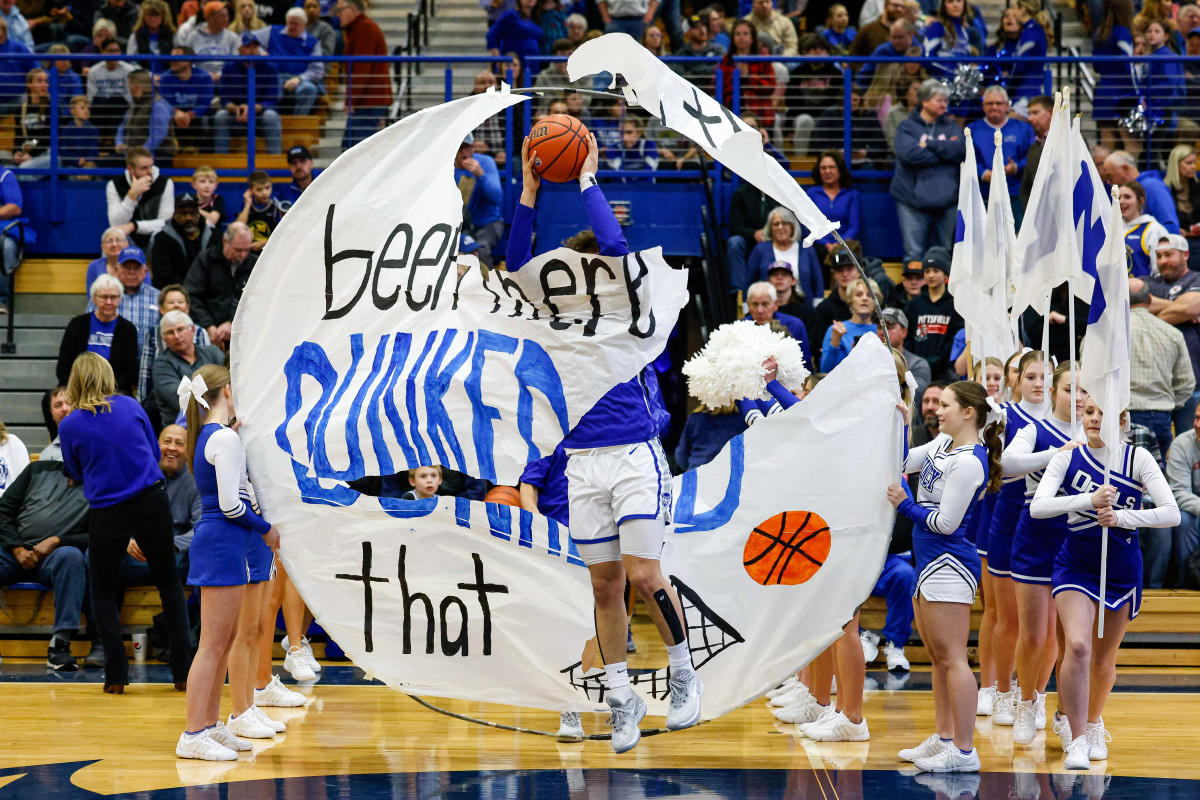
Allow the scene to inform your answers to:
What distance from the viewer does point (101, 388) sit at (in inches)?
341

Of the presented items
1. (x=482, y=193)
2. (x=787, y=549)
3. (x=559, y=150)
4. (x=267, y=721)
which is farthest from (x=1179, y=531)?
(x=267, y=721)

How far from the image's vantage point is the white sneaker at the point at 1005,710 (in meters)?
7.95

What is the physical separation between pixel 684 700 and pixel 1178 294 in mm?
7061

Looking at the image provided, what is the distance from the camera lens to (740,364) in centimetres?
703

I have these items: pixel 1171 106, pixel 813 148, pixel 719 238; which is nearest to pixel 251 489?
pixel 719 238

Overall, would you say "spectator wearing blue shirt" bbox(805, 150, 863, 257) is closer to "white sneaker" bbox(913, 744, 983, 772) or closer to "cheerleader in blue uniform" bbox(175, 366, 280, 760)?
"white sneaker" bbox(913, 744, 983, 772)

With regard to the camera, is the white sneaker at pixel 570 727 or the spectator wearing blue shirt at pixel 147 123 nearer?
the white sneaker at pixel 570 727

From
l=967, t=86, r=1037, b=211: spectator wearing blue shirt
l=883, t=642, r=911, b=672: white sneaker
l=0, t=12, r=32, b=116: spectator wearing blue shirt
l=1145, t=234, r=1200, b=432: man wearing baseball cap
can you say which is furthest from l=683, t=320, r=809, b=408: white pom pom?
l=0, t=12, r=32, b=116: spectator wearing blue shirt

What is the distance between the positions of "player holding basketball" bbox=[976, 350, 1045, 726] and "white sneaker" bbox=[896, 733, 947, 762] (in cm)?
124

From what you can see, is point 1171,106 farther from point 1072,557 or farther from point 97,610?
point 97,610

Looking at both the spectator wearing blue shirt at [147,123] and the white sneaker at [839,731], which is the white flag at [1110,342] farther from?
the spectator wearing blue shirt at [147,123]

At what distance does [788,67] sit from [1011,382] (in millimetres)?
6887

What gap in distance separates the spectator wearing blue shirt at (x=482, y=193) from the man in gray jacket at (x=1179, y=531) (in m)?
5.90

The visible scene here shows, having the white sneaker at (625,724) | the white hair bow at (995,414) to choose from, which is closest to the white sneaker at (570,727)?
the white sneaker at (625,724)
